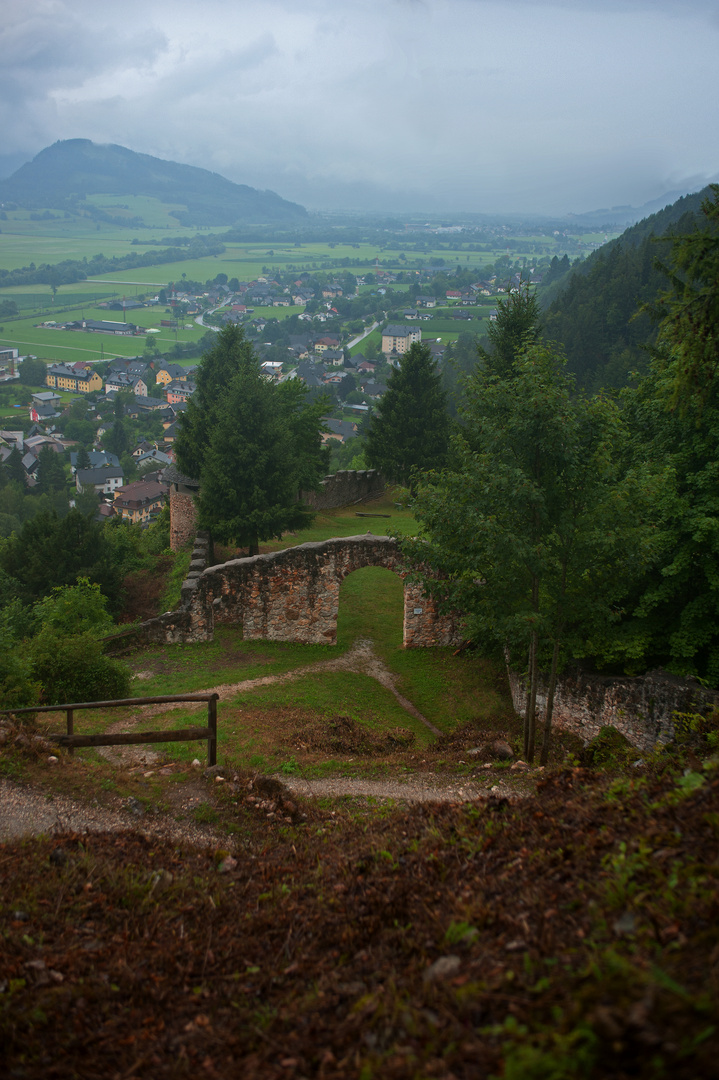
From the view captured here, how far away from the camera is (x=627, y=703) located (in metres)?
12.2

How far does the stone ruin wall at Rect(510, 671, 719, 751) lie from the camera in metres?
11.4

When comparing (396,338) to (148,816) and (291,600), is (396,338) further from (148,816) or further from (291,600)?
(148,816)

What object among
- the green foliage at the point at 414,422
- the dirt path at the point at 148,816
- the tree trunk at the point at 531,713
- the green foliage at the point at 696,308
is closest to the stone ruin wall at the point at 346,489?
the green foliage at the point at 414,422

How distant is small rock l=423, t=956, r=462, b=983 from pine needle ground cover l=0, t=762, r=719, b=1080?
2 cm

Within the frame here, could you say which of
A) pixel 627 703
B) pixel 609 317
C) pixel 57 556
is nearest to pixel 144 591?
pixel 57 556

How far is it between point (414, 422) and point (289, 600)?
19.0 meters

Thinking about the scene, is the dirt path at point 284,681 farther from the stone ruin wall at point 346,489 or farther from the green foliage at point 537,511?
the stone ruin wall at point 346,489

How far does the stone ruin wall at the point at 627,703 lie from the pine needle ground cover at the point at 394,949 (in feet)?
18.2

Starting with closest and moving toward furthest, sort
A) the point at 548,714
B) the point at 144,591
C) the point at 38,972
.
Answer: the point at 38,972 → the point at 548,714 → the point at 144,591

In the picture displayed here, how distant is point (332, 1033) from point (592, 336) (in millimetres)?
67400

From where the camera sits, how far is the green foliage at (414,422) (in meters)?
34.8

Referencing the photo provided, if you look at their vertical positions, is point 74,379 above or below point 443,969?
above

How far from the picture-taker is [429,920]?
4.87 meters

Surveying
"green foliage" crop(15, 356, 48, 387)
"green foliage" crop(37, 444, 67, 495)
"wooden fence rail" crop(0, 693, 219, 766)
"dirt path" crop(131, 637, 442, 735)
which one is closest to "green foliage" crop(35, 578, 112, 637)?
"dirt path" crop(131, 637, 442, 735)
